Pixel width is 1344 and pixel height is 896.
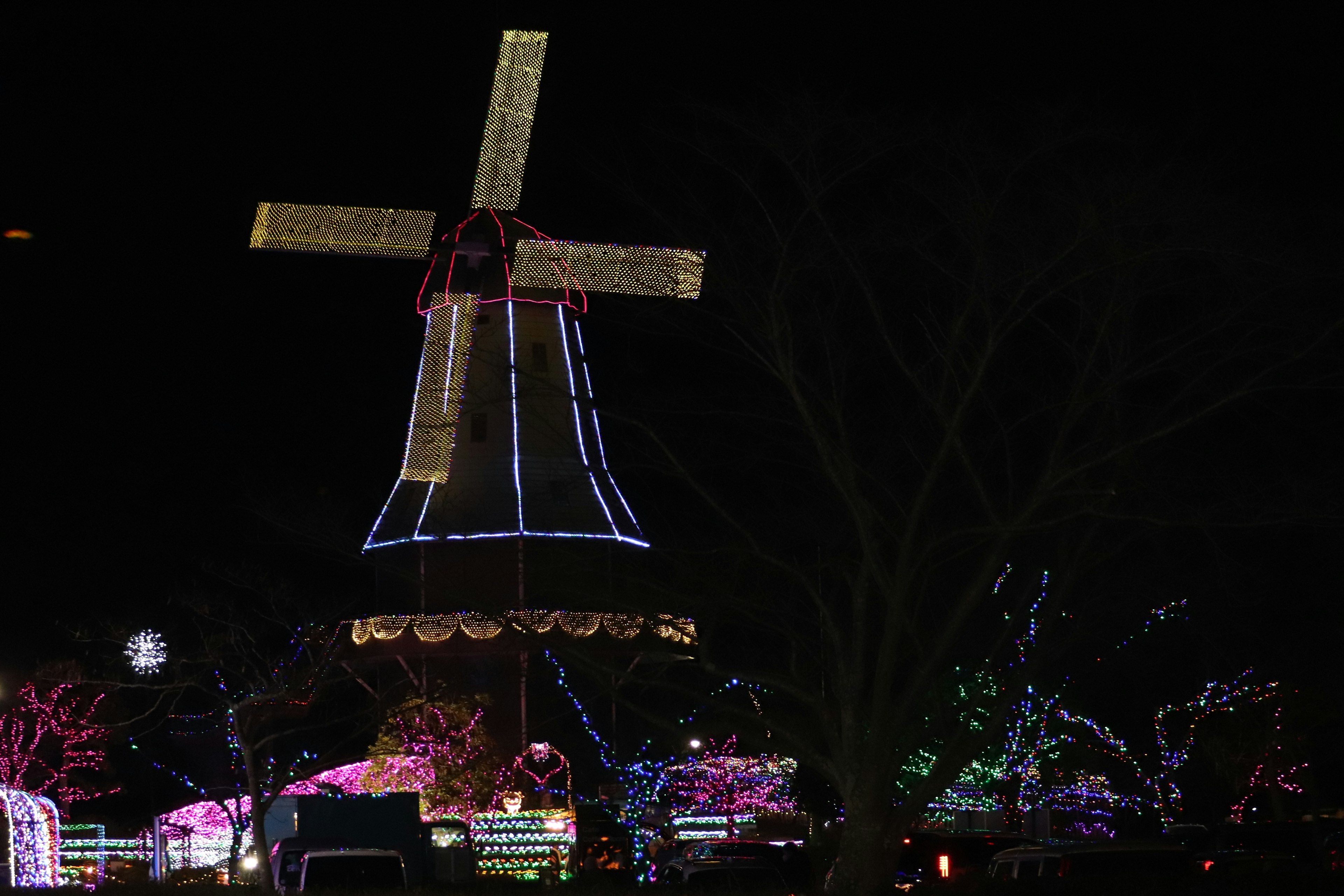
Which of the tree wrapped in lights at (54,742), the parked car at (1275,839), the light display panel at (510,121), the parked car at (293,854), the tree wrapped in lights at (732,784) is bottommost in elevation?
the parked car at (293,854)

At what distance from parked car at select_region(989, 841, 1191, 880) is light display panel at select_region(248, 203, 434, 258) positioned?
93.5 feet

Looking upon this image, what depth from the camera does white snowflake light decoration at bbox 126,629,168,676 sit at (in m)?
32.8

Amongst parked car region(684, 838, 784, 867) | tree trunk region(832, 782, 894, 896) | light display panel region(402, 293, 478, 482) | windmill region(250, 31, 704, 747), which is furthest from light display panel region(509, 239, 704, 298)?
tree trunk region(832, 782, 894, 896)

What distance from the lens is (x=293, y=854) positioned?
25141mm

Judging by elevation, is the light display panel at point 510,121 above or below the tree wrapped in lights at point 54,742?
above

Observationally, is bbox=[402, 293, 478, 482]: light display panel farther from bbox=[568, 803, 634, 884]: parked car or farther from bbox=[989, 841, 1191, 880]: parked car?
bbox=[989, 841, 1191, 880]: parked car

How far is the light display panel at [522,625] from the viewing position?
19.5m

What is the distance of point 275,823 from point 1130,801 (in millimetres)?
21337

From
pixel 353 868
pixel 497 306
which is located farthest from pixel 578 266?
pixel 353 868

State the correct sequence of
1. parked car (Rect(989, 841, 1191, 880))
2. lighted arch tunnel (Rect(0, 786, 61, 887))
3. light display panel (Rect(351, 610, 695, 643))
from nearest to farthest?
parked car (Rect(989, 841, 1191, 880)) → light display panel (Rect(351, 610, 695, 643)) → lighted arch tunnel (Rect(0, 786, 61, 887))

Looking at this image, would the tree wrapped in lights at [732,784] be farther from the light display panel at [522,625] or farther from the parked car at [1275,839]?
the parked car at [1275,839]

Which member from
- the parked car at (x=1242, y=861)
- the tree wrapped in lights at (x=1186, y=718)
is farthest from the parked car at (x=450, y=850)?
the tree wrapped in lights at (x=1186, y=718)

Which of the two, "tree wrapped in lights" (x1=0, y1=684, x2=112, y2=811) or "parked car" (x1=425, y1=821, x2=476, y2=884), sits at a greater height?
"tree wrapped in lights" (x1=0, y1=684, x2=112, y2=811)

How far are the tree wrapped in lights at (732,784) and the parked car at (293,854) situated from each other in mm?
14069
